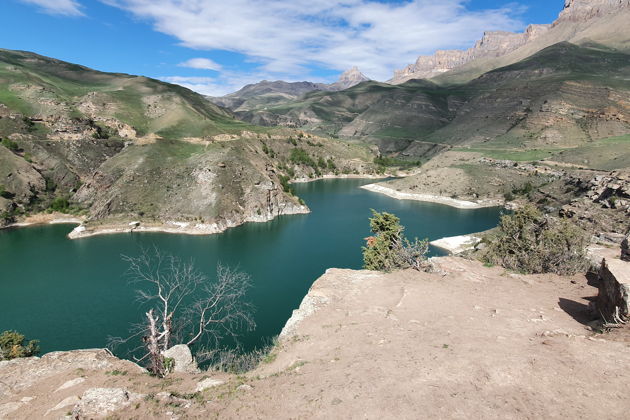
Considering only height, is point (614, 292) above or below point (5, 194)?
above

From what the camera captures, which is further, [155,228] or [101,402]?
[155,228]

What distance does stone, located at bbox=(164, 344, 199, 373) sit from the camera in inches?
768

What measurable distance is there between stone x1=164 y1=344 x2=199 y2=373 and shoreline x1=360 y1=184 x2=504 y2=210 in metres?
105

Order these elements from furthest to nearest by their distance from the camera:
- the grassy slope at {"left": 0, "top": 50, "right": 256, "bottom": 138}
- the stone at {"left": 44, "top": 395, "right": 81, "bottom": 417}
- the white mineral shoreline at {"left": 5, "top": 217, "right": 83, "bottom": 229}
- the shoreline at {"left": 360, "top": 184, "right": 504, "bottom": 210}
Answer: the grassy slope at {"left": 0, "top": 50, "right": 256, "bottom": 138} < the shoreline at {"left": 360, "top": 184, "right": 504, "bottom": 210} < the white mineral shoreline at {"left": 5, "top": 217, "right": 83, "bottom": 229} < the stone at {"left": 44, "top": 395, "right": 81, "bottom": 417}

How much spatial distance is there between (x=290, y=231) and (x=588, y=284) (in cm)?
6237

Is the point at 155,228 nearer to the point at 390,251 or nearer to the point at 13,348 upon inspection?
the point at 13,348

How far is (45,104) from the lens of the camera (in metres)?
114

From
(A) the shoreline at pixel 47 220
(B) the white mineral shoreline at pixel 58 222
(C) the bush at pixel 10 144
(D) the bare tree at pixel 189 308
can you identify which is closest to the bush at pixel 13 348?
(D) the bare tree at pixel 189 308

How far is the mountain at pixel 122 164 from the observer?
81688mm

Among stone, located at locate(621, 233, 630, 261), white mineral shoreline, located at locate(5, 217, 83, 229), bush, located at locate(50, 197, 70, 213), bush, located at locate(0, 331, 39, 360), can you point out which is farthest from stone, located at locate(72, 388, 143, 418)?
bush, located at locate(50, 197, 70, 213)

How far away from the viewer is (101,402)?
12.4 meters

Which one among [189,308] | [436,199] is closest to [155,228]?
[189,308]

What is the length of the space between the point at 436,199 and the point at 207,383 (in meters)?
115

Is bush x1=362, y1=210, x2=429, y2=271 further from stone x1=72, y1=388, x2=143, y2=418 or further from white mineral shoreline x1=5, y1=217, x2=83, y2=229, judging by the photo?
white mineral shoreline x1=5, y1=217, x2=83, y2=229
